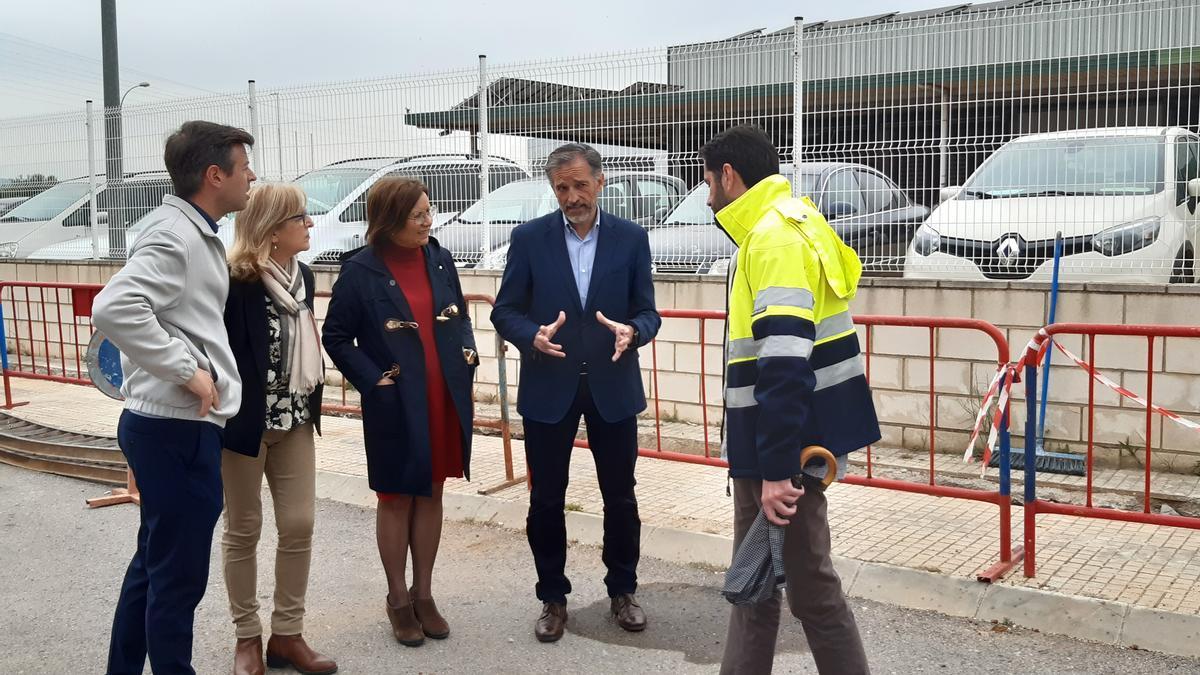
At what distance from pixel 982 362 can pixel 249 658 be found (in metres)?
5.21

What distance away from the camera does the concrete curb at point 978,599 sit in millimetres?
Result: 4117

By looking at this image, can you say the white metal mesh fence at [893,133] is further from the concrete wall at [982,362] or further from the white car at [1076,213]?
the concrete wall at [982,362]

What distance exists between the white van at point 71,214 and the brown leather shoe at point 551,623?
9300 millimetres

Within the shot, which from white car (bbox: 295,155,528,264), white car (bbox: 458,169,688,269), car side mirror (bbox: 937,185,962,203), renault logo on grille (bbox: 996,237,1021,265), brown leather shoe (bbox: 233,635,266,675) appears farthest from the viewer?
white car (bbox: 295,155,528,264)

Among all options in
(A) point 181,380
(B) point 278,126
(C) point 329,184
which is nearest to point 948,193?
(A) point 181,380

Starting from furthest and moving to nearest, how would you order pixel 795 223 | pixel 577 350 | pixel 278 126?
pixel 278 126 < pixel 577 350 < pixel 795 223

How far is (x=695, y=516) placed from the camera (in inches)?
232

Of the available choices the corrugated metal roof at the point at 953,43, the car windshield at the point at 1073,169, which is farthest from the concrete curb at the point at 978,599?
the corrugated metal roof at the point at 953,43

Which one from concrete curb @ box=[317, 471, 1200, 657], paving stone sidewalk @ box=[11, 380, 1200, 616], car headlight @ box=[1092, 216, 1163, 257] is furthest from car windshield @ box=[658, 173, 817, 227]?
concrete curb @ box=[317, 471, 1200, 657]

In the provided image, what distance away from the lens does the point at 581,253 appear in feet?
14.7

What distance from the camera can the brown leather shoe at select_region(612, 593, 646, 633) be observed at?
14.5 ft

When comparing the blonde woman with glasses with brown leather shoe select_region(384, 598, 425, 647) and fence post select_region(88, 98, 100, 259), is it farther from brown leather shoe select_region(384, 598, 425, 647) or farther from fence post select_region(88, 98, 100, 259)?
fence post select_region(88, 98, 100, 259)

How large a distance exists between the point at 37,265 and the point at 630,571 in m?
11.7

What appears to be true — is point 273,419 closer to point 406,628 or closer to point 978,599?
point 406,628
